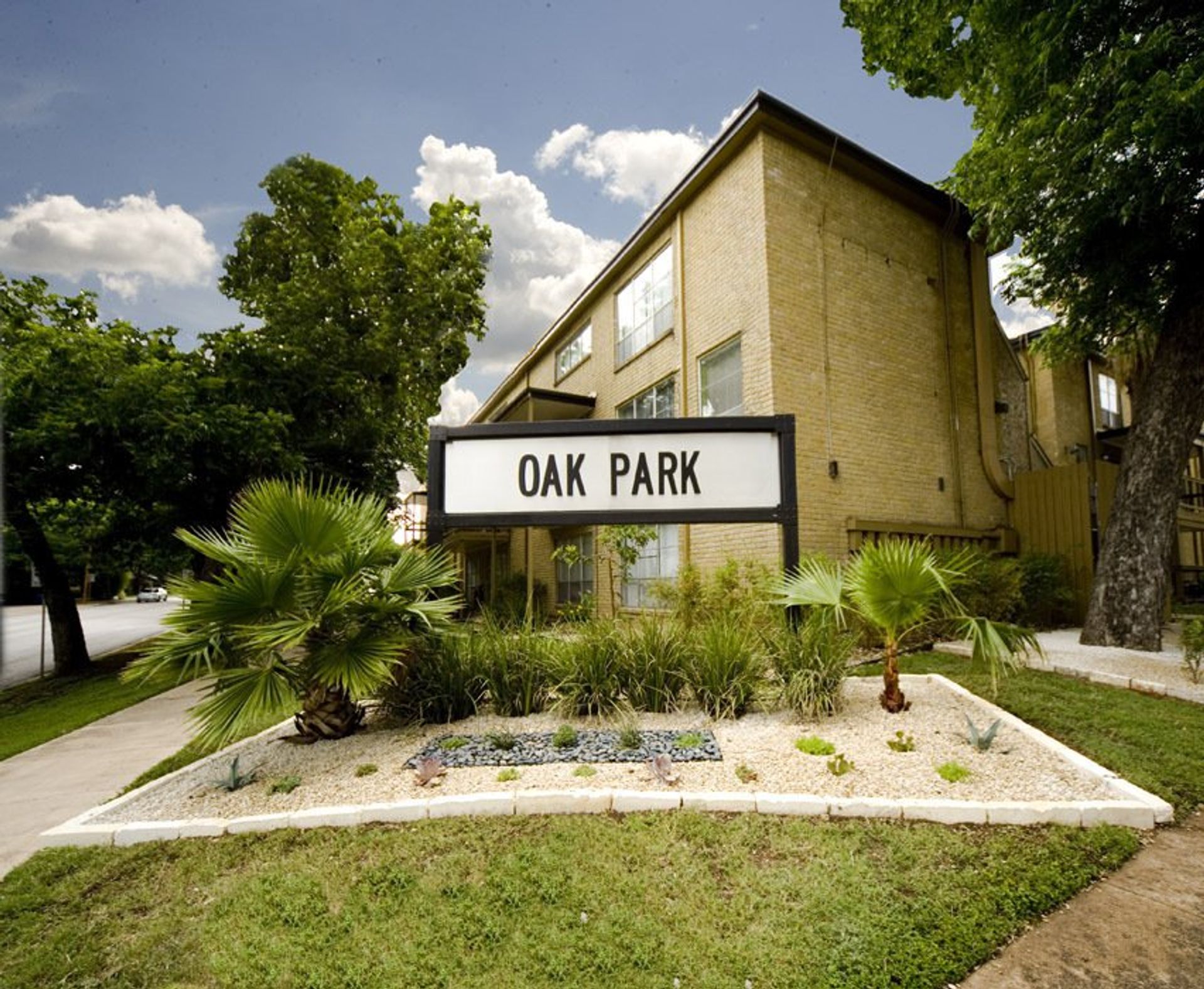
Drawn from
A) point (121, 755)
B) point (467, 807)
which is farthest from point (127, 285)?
point (467, 807)

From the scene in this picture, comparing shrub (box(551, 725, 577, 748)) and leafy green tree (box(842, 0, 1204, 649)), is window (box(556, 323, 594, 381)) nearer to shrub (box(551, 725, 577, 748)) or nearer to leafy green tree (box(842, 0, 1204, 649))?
leafy green tree (box(842, 0, 1204, 649))

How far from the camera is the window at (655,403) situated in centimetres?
1262

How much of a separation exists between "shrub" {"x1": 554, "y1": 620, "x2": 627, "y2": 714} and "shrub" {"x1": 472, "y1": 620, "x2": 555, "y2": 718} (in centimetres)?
15

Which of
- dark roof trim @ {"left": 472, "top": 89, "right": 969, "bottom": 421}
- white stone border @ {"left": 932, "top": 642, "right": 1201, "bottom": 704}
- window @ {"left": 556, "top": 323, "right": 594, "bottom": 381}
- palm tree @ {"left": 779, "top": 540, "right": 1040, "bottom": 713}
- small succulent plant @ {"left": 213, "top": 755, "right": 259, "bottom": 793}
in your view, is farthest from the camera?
window @ {"left": 556, "top": 323, "right": 594, "bottom": 381}

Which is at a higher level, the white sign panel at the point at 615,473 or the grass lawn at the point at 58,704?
the white sign panel at the point at 615,473

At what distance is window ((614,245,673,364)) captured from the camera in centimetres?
1283

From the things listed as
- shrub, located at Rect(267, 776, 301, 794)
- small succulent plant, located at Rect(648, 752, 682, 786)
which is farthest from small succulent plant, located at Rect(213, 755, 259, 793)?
small succulent plant, located at Rect(648, 752, 682, 786)

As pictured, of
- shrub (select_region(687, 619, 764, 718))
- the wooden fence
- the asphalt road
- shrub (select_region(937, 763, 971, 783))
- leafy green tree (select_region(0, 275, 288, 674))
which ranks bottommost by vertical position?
the asphalt road

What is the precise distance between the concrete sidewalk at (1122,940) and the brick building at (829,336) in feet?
20.7

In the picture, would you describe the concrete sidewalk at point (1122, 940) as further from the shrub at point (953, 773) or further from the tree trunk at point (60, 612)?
the tree trunk at point (60, 612)

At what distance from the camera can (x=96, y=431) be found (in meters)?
10.4

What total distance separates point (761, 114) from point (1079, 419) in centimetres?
Result: 1357

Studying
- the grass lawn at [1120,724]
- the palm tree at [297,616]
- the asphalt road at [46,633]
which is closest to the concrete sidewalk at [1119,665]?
the grass lawn at [1120,724]

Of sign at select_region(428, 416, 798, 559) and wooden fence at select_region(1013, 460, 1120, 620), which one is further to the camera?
wooden fence at select_region(1013, 460, 1120, 620)
